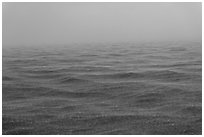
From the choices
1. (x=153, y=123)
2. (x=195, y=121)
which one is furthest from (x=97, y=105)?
(x=195, y=121)

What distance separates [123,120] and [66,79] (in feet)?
30.3

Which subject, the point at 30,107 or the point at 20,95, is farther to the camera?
the point at 20,95

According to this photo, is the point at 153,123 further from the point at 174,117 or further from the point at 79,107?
the point at 79,107

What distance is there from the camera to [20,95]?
1667 cm

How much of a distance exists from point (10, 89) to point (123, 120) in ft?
26.8

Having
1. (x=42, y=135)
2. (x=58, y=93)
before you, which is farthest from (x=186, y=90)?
(x=42, y=135)

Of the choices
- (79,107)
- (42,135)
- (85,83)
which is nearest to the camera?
(42,135)

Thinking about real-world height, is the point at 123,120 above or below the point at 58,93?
above

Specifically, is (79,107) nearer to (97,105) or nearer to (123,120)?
(97,105)

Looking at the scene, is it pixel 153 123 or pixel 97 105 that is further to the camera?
pixel 97 105

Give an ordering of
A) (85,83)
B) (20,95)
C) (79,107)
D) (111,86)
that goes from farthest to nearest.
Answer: (85,83) → (111,86) → (20,95) → (79,107)

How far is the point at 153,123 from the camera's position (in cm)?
1162

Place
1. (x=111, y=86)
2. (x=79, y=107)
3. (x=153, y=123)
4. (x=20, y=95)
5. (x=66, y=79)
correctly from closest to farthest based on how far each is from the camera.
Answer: (x=153, y=123) < (x=79, y=107) < (x=20, y=95) < (x=111, y=86) < (x=66, y=79)

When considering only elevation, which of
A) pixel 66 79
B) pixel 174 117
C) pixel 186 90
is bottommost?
pixel 66 79
